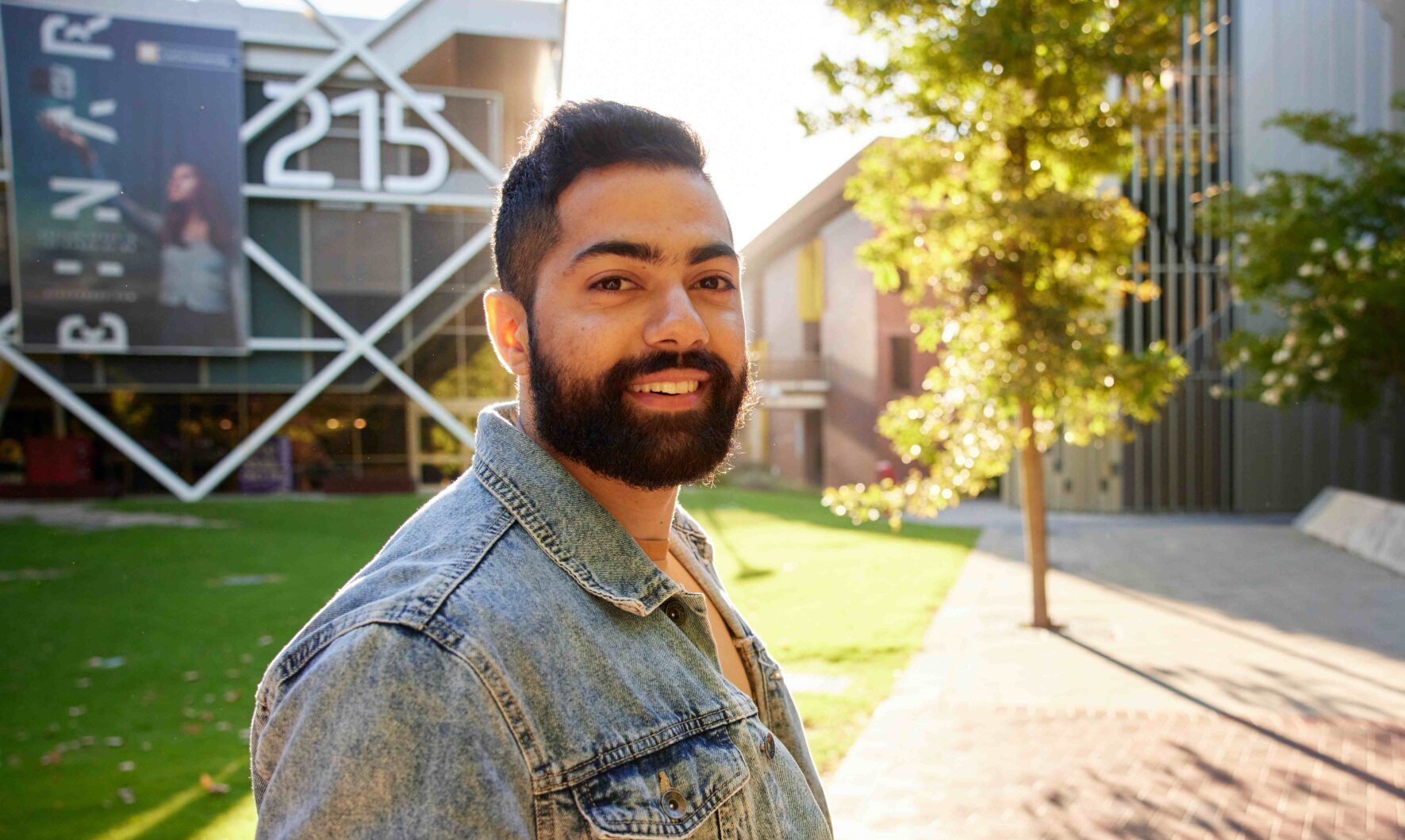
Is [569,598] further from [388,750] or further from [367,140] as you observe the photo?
[367,140]

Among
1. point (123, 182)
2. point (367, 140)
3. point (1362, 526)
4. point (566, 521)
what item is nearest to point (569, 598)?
point (566, 521)

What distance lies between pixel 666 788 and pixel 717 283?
2.66 feet

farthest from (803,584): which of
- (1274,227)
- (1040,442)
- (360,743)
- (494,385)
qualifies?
(494,385)

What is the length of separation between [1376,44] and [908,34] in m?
16.8

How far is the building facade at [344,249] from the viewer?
2170 centimetres

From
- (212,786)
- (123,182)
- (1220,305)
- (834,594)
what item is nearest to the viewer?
(212,786)

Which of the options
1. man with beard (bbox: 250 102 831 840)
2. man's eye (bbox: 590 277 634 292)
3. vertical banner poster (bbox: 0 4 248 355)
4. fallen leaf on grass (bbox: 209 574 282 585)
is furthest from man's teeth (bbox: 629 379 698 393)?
vertical banner poster (bbox: 0 4 248 355)

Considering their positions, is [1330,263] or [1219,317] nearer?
[1330,263]

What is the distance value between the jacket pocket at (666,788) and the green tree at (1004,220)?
22.5ft

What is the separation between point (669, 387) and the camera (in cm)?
160

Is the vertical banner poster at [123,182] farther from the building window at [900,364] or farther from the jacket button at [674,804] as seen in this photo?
the jacket button at [674,804]

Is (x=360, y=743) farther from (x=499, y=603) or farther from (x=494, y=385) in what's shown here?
(x=494, y=385)

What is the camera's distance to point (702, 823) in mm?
1412

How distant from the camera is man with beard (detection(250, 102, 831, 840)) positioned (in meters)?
1.12
